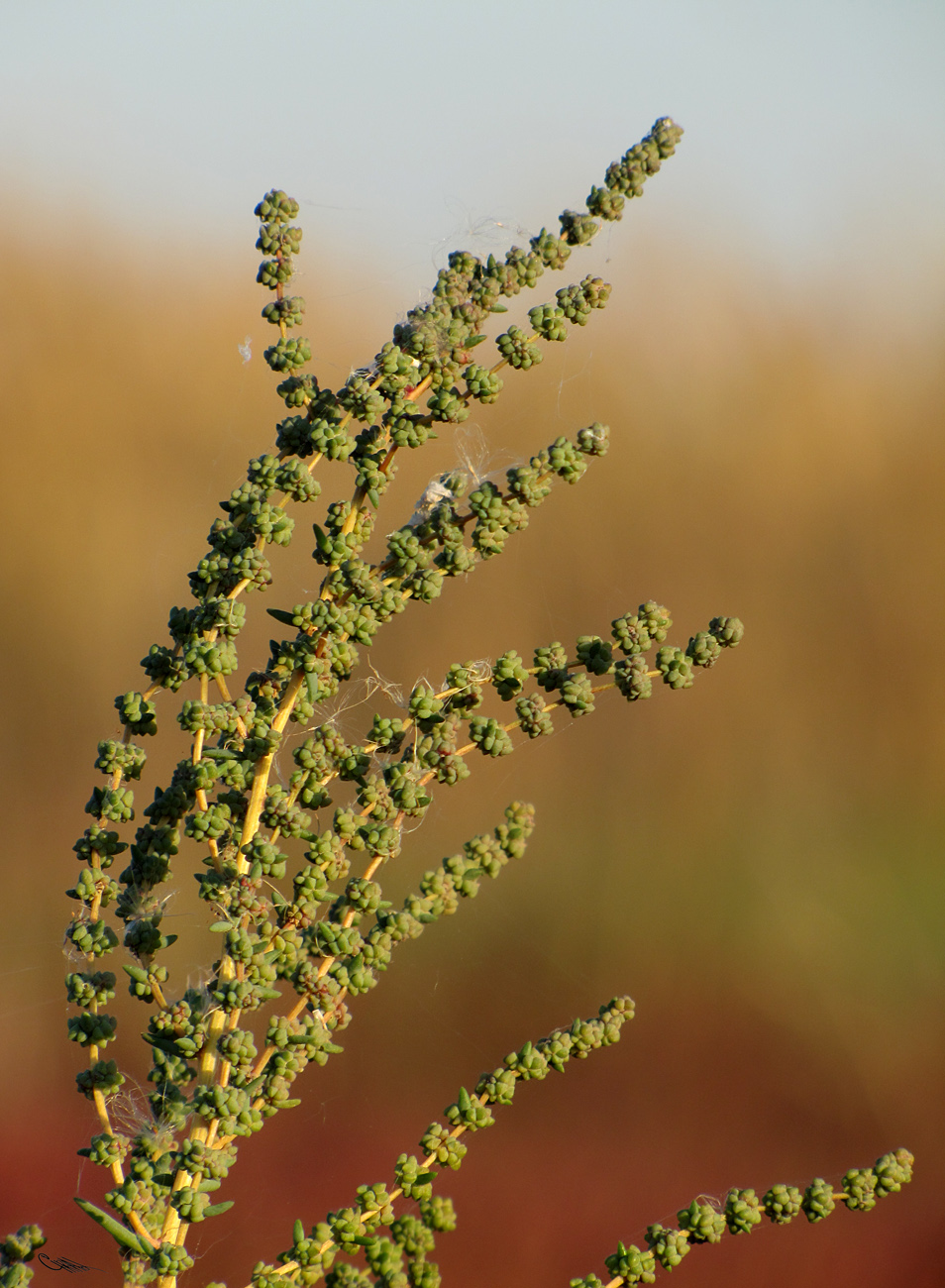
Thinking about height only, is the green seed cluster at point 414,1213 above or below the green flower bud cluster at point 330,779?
below

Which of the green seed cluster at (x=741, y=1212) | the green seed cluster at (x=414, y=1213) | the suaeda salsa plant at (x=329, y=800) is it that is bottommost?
the green seed cluster at (x=741, y=1212)

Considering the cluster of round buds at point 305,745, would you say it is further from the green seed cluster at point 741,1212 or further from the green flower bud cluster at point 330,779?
the green seed cluster at point 741,1212

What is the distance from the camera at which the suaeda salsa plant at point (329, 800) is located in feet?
1.57

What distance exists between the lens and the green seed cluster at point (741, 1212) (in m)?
0.50

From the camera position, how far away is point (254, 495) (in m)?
0.53

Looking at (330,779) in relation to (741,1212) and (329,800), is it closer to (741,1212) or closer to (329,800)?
(329,800)

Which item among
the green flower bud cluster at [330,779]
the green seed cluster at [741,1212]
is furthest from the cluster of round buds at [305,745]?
the green seed cluster at [741,1212]

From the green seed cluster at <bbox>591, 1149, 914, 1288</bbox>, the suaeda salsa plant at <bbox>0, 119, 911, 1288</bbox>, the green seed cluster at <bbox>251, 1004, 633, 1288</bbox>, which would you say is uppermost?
the suaeda salsa plant at <bbox>0, 119, 911, 1288</bbox>

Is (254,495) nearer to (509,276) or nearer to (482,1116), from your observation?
(509,276)

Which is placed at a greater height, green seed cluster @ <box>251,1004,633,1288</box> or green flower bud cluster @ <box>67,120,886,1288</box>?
green flower bud cluster @ <box>67,120,886,1288</box>

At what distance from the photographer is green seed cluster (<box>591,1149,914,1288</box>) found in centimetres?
50

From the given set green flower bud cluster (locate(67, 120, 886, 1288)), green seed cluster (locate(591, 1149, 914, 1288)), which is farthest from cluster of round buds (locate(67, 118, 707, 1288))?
green seed cluster (locate(591, 1149, 914, 1288))

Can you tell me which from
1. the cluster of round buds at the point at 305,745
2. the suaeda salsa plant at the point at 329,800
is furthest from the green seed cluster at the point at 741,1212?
the cluster of round buds at the point at 305,745

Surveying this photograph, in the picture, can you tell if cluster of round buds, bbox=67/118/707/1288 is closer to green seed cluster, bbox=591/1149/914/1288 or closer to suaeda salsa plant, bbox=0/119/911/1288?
suaeda salsa plant, bbox=0/119/911/1288
